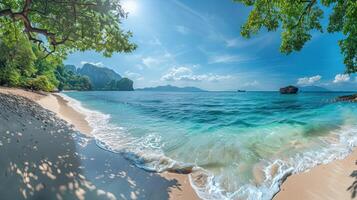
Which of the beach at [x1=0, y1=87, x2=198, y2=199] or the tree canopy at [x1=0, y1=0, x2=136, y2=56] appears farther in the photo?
the tree canopy at [x1=0, y1=0, x2=136, y2=56]

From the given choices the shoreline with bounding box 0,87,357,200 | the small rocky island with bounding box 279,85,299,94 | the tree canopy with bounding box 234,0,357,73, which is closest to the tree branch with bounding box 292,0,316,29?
the tree canopy with bounding box 234,0,357,73

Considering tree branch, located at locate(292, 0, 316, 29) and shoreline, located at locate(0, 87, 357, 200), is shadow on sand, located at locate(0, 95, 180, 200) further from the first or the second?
tree branch, located at locate(292, 0, 316, 29)

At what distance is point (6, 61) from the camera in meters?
26.6

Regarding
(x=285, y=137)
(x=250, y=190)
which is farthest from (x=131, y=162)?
(x=285, y=137)

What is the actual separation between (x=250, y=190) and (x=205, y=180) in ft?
4.05

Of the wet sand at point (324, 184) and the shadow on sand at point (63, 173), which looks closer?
the shadow on sand at point (63, 173)

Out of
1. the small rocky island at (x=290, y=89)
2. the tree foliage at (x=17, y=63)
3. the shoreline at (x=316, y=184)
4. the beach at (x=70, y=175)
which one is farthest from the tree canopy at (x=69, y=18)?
the small rocky island at (x=290, y=89)

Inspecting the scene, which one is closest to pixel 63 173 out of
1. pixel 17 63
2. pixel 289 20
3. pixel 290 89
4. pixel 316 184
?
pixel 316 184

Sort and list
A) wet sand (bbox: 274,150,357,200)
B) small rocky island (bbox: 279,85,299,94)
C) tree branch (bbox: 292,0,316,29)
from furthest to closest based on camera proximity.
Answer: small rocky island (bbox: 279,85,299,94) < tree branch (bbox: 292,0,316,29) < wet sand (bbox: 274,150,357,200)

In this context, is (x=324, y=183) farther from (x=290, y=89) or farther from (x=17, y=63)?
(x=290, y=89)

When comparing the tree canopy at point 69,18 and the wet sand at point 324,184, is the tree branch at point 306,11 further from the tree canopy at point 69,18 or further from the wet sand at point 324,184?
the tree canopy at point 69,18

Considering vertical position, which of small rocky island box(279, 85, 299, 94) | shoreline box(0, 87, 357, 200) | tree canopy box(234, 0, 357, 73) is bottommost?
shoreline box(0, 87, 357, 200)

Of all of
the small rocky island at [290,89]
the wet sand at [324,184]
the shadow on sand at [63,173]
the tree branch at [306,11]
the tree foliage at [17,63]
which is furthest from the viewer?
the small rocky island at [290,89]

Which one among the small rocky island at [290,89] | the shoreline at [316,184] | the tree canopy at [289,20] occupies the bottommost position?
the shoreline at [316,184]
